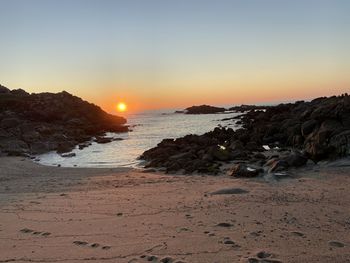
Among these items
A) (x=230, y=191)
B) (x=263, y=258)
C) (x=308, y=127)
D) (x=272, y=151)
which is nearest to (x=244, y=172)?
(x=230, y=191)

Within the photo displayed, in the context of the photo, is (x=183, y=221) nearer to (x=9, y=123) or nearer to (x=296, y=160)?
(x=296, y=160)

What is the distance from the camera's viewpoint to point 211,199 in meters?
13.9

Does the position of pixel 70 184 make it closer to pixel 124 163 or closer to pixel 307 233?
pixel 124 163

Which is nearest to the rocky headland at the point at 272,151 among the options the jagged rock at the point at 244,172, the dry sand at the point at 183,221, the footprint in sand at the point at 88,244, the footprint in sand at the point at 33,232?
the jagged rock at the point at 244,172

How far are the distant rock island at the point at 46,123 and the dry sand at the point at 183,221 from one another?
24844 millimetres

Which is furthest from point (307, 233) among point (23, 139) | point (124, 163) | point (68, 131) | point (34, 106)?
point (34, 106)

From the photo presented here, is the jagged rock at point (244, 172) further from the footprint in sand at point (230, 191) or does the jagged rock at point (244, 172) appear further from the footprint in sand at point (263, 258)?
the footprint in sand at point (263, 258)

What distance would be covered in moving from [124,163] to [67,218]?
60.7ft

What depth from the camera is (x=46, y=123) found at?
59.5 metres

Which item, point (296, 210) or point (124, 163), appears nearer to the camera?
point (296, 210)

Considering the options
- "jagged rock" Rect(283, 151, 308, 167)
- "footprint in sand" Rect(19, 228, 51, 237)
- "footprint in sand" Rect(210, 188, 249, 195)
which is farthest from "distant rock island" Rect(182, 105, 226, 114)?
"footprint in sand" Rect(19, 228, 51, 237)

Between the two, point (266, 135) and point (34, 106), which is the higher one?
point (34, 106)

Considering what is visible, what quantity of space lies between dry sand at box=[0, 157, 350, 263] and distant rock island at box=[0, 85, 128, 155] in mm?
24844

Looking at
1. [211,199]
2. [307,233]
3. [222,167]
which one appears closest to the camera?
[307,233]
